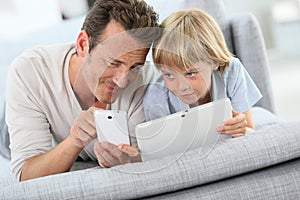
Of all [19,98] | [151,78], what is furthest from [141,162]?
[19,98]

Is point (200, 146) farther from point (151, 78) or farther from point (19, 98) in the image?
point (19, 98)

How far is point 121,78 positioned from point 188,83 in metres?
0.13

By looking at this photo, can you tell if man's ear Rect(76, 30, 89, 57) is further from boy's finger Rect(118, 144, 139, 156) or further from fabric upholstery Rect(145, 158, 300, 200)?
fabric upholstery Rect(145, 158, 300, 200)

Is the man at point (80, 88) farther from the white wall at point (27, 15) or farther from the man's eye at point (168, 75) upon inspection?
the white wall at point (27, 15)

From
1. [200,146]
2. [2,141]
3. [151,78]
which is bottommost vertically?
[2,141]

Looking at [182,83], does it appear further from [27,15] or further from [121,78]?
[27,15]

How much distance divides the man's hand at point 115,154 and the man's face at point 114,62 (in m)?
0.09

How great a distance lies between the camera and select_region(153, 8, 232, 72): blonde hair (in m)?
1.14

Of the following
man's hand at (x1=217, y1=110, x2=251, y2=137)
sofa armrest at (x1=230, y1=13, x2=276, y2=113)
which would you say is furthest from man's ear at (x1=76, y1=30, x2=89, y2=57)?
sofa armrest at (x1=230, y1=13, x2=276, y2=113)

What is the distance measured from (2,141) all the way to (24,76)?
Answer: 39cm

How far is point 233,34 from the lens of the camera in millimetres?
1767

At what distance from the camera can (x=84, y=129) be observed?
3.82 feet

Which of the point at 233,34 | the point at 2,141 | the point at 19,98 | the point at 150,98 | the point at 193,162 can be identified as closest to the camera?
the point at 193,162

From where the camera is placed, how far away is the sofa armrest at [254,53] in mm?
1725
